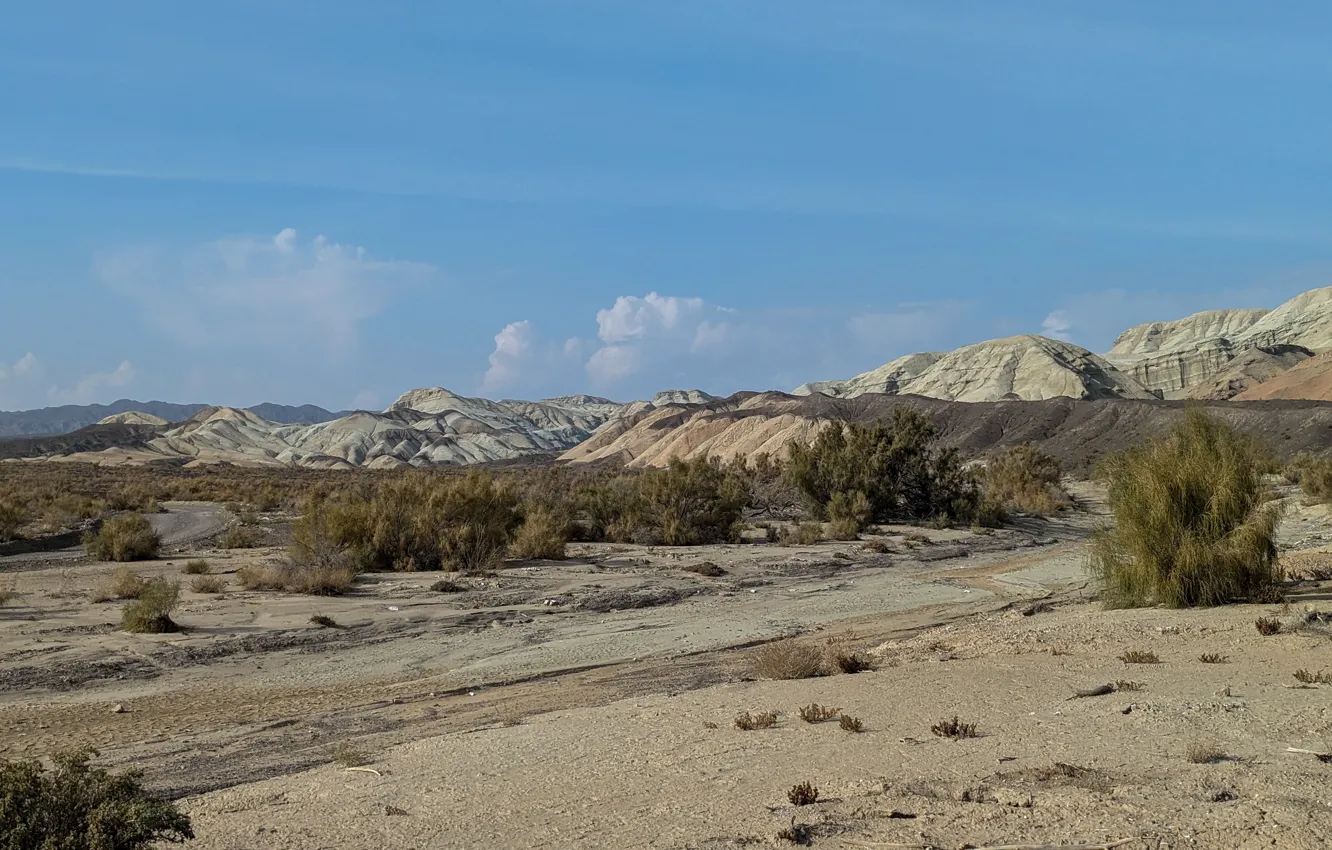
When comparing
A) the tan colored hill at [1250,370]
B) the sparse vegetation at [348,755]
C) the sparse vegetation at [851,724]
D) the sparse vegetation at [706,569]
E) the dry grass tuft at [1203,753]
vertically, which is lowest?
the sparse vegetation at [348,755]

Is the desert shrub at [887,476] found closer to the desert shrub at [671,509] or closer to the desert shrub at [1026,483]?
the desert shrub at [1026,483]

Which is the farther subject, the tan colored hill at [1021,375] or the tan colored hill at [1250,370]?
the tan colored hill at [1021,375]

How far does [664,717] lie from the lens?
9938 mm

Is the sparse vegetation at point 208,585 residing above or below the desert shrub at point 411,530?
below

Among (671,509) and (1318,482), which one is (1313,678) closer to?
(671,509)

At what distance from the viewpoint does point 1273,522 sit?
1545cm

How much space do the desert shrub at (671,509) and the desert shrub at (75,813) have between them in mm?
27010

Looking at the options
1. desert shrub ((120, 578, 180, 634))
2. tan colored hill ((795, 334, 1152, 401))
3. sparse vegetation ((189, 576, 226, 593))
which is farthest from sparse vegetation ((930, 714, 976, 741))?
tan colored hill ((795, 334, 1152, 401))

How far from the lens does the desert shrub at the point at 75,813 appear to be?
5152 mm

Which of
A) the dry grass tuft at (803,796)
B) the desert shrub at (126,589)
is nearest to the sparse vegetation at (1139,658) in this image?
the dry grass tuft at (803,796)

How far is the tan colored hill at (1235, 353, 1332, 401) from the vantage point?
324 feet

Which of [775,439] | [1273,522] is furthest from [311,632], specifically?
[775,439]

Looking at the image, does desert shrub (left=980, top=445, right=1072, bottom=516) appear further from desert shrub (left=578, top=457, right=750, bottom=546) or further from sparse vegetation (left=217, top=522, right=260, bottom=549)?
sparse vegetation (left=217, top=522, right=260, bottom=549)

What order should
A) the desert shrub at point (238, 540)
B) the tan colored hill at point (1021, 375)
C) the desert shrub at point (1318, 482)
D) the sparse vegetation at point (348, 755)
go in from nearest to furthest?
the sparse vegetation at point (348, 755), the desert shrub at point (238, 540), the desert shrub at point (1318, 482), the tan colored hill at point (1021, 375)
